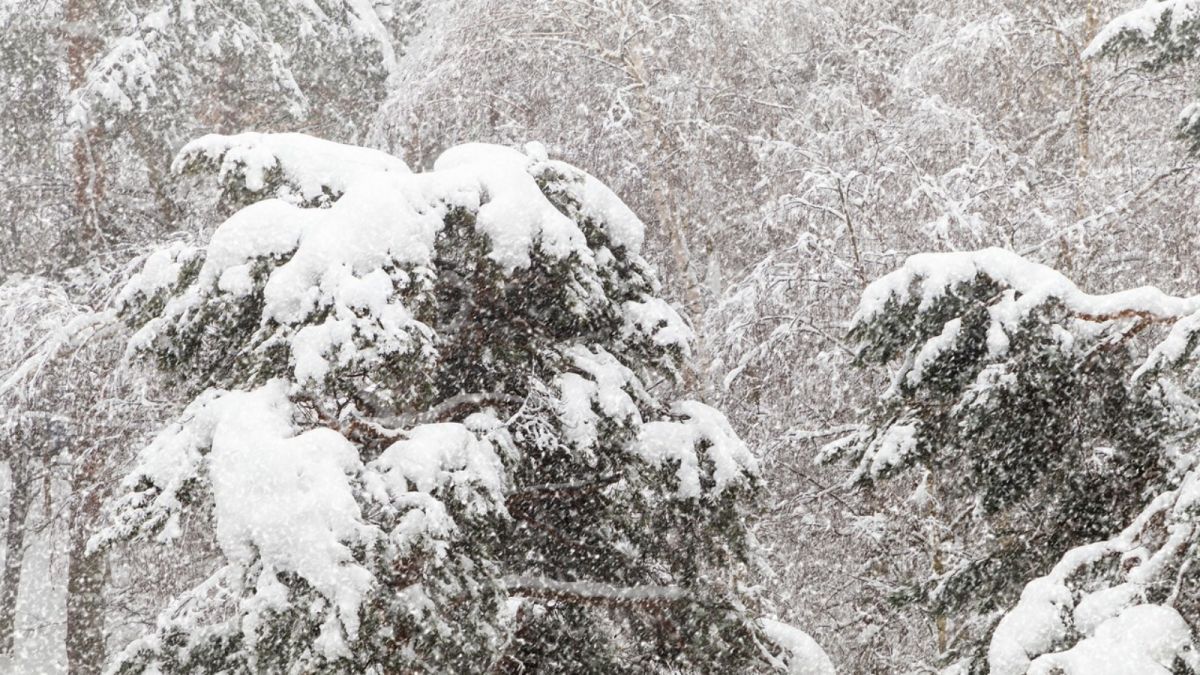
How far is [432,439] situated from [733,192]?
5.23 metres

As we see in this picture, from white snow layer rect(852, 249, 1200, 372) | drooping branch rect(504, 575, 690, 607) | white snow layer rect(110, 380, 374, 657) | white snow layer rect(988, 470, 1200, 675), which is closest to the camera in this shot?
white snow layer rect(988, 470, 1200, 675)

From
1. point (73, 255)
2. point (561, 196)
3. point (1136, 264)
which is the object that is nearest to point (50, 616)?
point (73, 255)

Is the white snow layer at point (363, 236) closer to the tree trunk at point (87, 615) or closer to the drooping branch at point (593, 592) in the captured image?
the drooping branch at point (593, 592)

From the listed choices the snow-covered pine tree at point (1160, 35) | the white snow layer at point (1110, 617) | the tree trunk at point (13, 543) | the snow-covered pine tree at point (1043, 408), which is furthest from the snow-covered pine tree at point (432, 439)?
the tree trunk at point (13, 543)

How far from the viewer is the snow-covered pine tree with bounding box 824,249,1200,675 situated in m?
3.43

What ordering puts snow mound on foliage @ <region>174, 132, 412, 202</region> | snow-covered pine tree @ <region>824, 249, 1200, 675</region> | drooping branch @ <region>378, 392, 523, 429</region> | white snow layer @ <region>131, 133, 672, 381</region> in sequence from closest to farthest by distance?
snow-covered pine tree @ <region>824, 249, 1200, 675</region>, white snow layer @ <region>131, 133, 672, 381</region>, drooping branch @ <region>378, 392, 523, 429</region>, snow mound on foliage @ <region>174, 132, 412, 202</region>

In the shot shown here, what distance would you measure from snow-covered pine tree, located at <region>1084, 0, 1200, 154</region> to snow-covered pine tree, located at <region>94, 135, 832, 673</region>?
7.58 feet

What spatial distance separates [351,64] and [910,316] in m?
9.06

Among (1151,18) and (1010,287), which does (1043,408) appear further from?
(1151,18)

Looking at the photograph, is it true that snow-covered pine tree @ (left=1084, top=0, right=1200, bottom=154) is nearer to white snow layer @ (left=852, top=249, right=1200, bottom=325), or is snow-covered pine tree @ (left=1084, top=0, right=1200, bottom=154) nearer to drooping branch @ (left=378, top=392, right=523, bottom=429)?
white snow layer @ (left=852, top=249, right=1200, bottom=325)

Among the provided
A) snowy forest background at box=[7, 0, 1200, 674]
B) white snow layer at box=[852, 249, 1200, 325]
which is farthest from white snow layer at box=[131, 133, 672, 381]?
white snow layer at box=[852, 249, 1200, 325]

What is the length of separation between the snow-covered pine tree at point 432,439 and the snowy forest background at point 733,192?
0.25 feet

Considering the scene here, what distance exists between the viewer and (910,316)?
3811 millimetres

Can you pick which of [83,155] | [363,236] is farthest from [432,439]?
[83,155]
